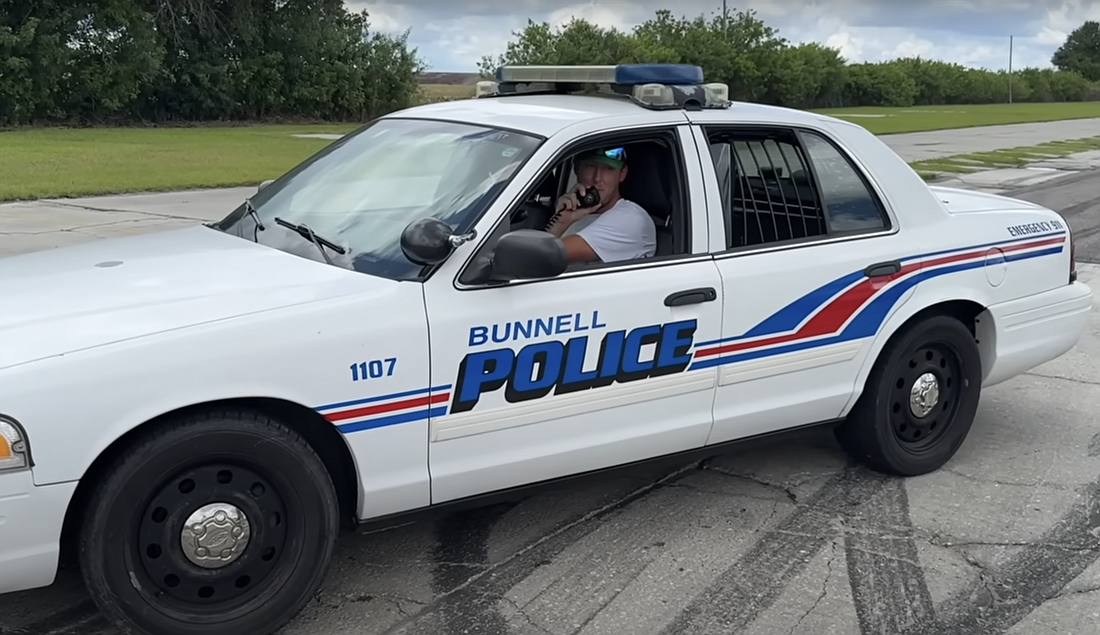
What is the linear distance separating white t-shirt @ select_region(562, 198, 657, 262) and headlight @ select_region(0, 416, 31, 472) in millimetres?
2021

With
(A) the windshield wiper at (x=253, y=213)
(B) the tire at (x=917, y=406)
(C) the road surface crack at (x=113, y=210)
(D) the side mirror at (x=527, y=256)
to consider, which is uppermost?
(A) the windshield wiper at (x=253, y=213)

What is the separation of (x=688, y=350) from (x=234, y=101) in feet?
120

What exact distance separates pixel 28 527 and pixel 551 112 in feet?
7.52

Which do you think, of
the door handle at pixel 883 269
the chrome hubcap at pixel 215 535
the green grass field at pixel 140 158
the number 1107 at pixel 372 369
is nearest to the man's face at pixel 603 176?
the door handle at pixel 883 269

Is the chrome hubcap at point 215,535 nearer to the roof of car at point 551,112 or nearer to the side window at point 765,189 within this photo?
the roof of car at point 551,112

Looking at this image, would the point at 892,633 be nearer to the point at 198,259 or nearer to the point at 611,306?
the point at 611,306

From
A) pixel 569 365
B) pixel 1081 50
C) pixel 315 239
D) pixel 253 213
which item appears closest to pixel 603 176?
pixel 569 365

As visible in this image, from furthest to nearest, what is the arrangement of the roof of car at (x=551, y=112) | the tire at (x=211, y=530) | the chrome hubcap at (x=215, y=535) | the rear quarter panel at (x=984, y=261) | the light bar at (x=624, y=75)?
the rear quarter panel at (x=984, y=261), the light bar at (x=624, y=75), the roof of car at (x=551, y=112), the chrome hubcap at (x=215, y=535), the tire at (x=211, y=530)

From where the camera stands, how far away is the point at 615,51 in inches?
2169

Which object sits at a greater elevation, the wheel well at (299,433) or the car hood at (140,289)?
the car hood at (140,289)

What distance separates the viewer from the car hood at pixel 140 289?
2998mm

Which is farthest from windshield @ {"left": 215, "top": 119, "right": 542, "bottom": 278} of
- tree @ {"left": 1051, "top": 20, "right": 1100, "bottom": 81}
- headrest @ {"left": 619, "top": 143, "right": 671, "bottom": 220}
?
tree @ {"left": 1051, "top": 20, "right": 1100, "bottom": 81}

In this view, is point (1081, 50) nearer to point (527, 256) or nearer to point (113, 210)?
point (113, 210)

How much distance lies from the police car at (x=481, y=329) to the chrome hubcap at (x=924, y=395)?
14 millimetres
